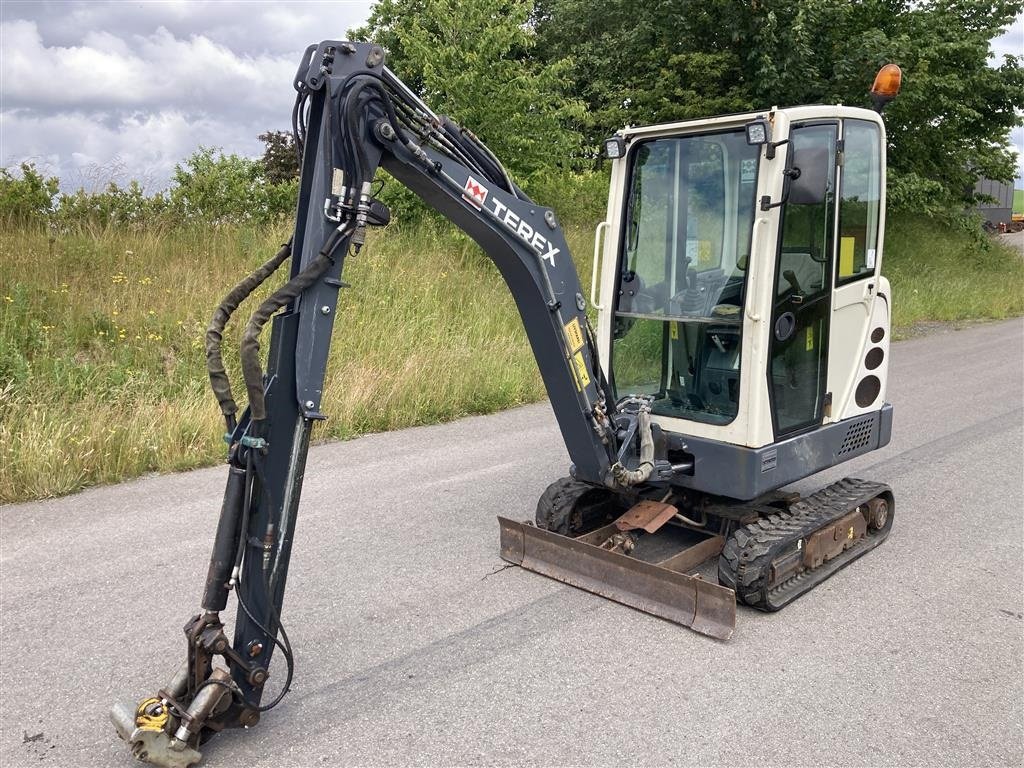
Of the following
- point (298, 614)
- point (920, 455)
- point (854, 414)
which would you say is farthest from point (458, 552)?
point (920, 455)

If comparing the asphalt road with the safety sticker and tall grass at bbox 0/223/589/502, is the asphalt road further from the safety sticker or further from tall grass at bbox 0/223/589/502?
the safety sticker

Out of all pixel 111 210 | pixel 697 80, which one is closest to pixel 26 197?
pixel 111 210

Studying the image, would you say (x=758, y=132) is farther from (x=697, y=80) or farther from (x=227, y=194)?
(x=697, y=80)

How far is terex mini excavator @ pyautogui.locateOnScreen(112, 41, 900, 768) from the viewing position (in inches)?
126

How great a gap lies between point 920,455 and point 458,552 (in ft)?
13.8

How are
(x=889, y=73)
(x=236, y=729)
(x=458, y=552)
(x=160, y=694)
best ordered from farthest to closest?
(x=458, y=552) → (x=889, y=73) → (x=236, y=729) → (x=160, y=694)

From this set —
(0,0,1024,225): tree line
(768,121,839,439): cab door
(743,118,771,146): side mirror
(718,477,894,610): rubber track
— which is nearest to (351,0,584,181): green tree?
(0,0,1024,225): tree line

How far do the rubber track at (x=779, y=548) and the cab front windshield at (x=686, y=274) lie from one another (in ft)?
2.08

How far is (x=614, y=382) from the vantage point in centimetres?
520

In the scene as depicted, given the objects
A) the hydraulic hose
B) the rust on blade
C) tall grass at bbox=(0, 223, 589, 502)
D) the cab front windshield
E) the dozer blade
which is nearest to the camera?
the dozer blade

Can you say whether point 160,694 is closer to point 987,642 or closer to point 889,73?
point 987,642

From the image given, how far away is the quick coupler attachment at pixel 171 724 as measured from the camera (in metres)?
2.98

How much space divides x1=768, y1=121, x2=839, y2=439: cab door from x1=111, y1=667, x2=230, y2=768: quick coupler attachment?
3.07 meters

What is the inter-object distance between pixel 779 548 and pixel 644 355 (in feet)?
4.39
